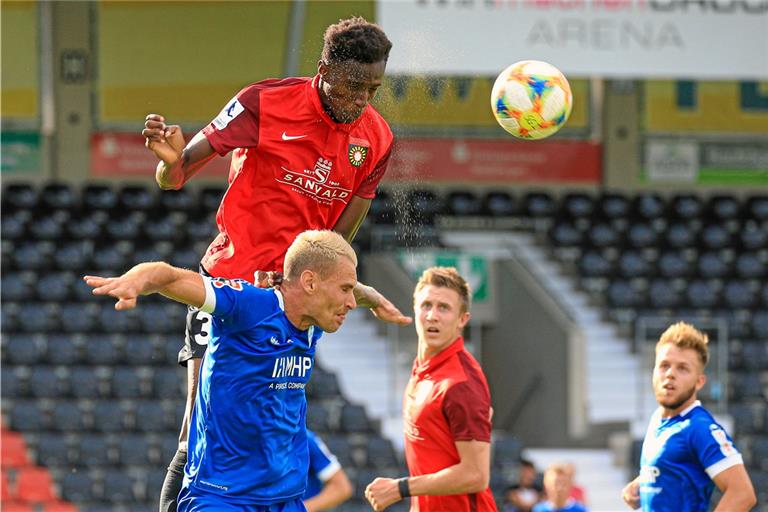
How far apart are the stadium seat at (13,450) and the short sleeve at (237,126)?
31.9 feet

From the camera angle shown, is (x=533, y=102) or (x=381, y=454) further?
(x=381, y=454)

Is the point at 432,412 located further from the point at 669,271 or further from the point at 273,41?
the point at 273,41

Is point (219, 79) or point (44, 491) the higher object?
point (219, 79)

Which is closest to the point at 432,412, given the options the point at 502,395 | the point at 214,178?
the point at 502,395

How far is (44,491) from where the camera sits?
13.9 metres

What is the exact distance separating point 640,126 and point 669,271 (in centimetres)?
368

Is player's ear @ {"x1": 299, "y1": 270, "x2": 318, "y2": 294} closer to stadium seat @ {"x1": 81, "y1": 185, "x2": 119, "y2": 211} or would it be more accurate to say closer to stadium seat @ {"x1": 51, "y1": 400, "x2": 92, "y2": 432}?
stadium seat @ {"x1": 51, "y1": 400, "x2": 92, "y2": 432}

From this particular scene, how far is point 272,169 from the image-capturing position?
5.36 m

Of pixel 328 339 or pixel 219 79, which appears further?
pixel 219 79

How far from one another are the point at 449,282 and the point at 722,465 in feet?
4.69

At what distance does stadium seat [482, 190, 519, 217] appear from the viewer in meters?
19.5

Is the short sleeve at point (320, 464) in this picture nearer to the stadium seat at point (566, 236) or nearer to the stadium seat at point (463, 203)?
the stadium seat at point (566, 236)

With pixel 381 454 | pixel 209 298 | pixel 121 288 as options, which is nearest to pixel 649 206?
pixel 381 454

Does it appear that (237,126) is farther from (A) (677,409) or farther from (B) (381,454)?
(B) (381,454)
